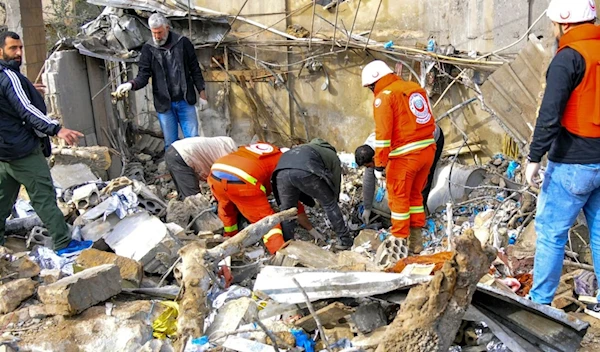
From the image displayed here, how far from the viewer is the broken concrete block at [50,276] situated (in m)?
4.20

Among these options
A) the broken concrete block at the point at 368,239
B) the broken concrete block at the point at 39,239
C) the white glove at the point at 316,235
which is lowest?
the white glove at the point at 316,235

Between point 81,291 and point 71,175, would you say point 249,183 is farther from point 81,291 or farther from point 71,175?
point 71,175

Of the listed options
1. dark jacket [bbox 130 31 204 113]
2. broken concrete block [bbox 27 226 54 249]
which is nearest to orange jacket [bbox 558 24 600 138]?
broken concrete block [bbox 27 226 54 249]

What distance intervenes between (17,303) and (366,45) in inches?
215

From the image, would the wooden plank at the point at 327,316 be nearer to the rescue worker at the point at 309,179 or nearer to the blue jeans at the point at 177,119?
the rescue worker at the point at 309,179

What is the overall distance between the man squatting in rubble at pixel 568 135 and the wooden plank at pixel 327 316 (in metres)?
1.24

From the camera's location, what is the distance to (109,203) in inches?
224

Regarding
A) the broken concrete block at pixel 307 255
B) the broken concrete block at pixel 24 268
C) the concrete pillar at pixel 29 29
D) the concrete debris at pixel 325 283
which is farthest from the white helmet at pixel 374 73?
the concrete pillar at pixel 29 29

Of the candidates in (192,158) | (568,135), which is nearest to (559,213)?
(568,135)

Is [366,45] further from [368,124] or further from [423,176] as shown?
[423,176]

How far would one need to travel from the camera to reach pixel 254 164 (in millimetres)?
5418

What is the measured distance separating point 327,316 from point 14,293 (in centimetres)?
203

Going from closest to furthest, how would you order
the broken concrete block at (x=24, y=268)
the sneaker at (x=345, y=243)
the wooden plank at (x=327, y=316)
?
the wooden plank at (x=327, y=316), the broken concrete block at (x=24, y=268), the sneaker at (x=345, y=243)

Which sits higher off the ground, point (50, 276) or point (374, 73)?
point (374, 73)
